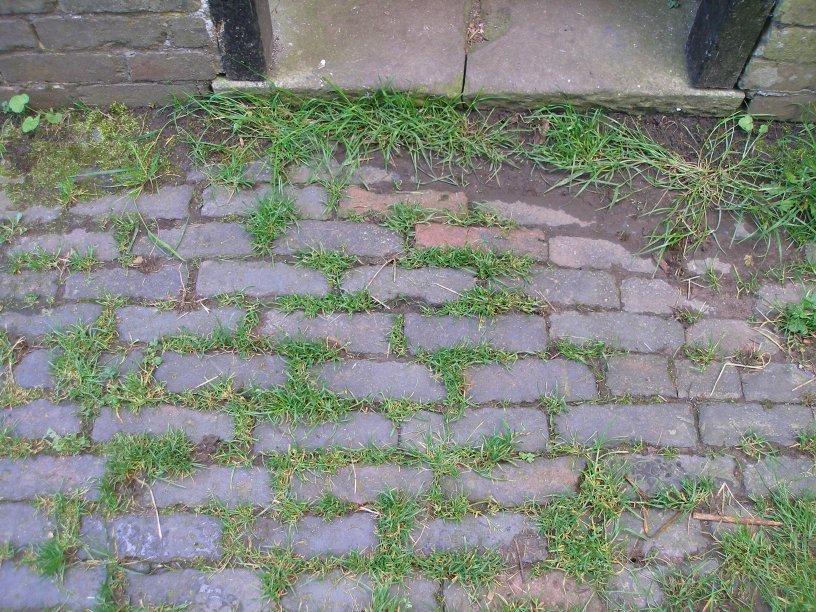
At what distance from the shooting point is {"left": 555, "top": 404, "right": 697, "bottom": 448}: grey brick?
7.78 ft

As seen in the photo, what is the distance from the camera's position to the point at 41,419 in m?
2.38

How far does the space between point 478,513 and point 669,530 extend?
0.58 m

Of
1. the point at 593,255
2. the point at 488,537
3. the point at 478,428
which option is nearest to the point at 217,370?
the point at 478,428

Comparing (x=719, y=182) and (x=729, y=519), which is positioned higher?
(x=719, y=182)

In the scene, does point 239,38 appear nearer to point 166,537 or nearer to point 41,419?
point 41,419

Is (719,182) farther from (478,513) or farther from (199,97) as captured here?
(199,97)

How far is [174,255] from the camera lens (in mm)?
2707

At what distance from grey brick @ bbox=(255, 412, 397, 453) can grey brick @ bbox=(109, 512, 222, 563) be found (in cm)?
28

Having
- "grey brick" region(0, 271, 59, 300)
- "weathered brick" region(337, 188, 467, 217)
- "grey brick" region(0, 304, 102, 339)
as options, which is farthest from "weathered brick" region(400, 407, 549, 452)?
"grey brick" region(0, 271, 59, 300)

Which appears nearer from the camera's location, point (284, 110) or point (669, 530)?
point (669, 530)

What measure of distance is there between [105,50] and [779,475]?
2.85 metres

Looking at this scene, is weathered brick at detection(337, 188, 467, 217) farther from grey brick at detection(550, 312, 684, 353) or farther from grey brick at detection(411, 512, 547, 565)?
grey brick at detection(411, 512, 547, 565)

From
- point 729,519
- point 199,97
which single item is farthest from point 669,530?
point 199,97

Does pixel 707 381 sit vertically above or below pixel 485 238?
below
